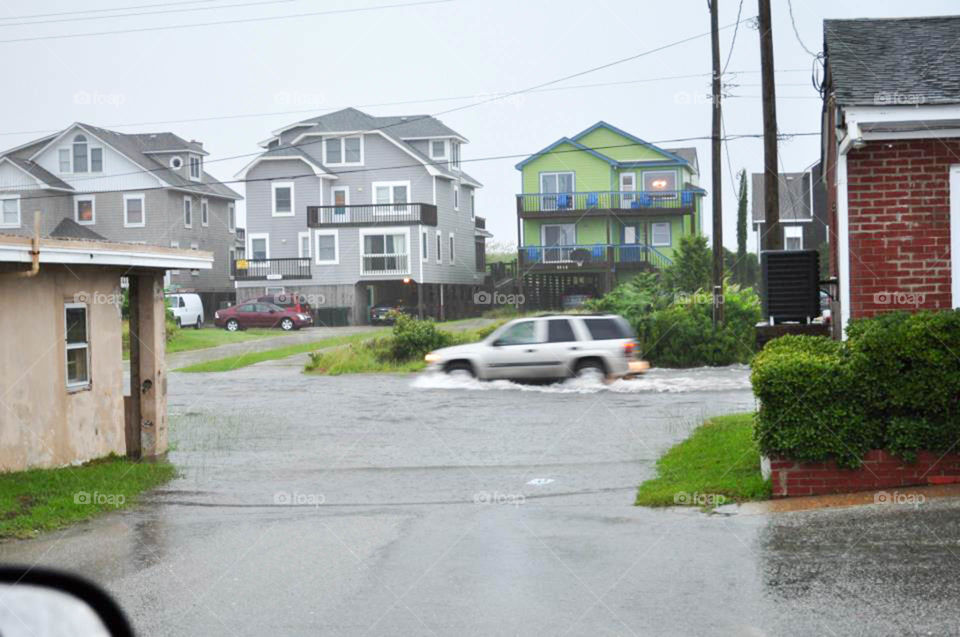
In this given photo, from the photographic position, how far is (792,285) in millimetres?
14320

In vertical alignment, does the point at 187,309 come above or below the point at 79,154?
below

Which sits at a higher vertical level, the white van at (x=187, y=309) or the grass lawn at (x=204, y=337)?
the white van at (x=187, y=309)

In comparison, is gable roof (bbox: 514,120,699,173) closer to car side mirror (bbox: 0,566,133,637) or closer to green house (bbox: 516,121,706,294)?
green house (bbox: 516,121,706,294)

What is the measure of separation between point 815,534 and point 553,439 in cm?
857

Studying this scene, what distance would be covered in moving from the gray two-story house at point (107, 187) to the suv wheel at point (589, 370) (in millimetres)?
36243

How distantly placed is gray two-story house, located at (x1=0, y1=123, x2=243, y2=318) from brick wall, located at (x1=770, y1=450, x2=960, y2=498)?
167 ft

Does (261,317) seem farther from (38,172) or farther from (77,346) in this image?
(77,346)

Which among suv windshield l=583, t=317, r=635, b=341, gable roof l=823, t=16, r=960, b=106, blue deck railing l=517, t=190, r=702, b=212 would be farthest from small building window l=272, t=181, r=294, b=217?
gable roof l=823, t=16, r=960, b=106

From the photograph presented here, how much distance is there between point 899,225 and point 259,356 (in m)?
→ 29.4

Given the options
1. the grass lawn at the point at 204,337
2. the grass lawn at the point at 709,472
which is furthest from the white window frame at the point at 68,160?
the grass lawn at the point at 709,472

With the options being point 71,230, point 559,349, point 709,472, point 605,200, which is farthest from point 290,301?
point 709,472

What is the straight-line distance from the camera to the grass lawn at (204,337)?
44312mm

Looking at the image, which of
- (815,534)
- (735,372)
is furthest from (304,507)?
(735,372)

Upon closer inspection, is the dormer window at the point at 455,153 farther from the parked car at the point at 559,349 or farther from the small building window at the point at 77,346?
the small building window at the point at 77,346
